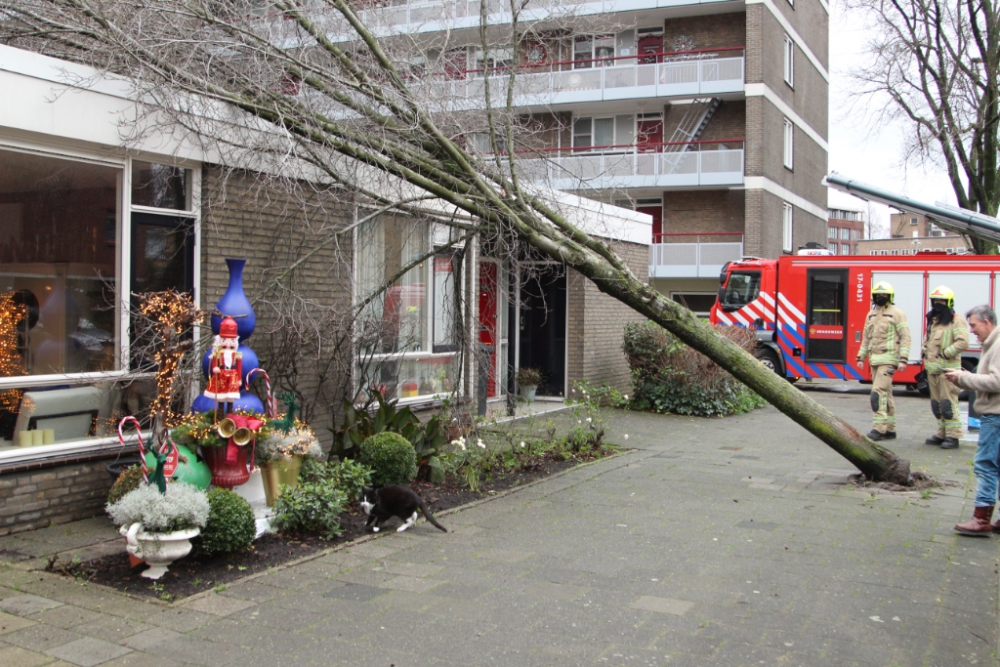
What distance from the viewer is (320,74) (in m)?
7.46

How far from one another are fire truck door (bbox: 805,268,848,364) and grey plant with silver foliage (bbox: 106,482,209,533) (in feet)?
52.2

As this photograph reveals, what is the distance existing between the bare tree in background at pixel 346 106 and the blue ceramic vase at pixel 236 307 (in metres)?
0.89

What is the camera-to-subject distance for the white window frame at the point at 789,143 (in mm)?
32844

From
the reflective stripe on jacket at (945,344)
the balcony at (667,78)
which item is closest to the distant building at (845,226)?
the balcony at (667,78)

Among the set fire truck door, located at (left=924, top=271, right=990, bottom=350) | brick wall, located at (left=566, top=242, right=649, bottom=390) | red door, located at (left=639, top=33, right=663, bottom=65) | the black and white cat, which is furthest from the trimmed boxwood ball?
red door, located at (left=639, top=33, right=663, bottom=65)

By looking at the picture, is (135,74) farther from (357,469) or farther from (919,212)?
(919,212)

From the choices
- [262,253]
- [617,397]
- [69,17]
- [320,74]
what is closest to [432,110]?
[320,74]

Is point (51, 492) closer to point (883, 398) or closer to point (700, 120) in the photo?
point (883, 398)

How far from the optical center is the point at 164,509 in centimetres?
523

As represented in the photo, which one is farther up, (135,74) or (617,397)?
(135,74)

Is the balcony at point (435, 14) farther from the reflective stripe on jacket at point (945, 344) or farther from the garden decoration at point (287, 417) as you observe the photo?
the reflective stripe on jacket at point (945, 344)

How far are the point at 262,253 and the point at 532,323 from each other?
7755mm

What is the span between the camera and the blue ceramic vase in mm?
6875

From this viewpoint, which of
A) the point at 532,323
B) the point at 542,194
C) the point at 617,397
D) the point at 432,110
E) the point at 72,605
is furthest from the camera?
the point at 532,323
